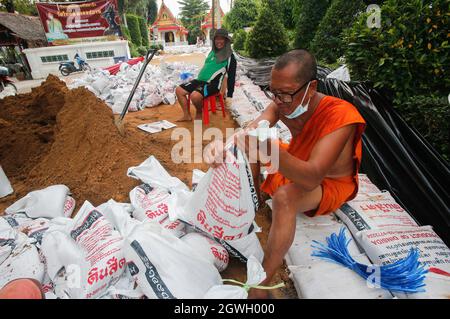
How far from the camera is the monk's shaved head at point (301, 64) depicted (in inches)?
51.8

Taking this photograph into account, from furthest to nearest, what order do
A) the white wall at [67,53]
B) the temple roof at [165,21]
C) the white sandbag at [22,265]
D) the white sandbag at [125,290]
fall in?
the temple roof at [165,21] → the white wall at [67,53] → the white sandbag at [22,265] → the white sandbag at [125,290]

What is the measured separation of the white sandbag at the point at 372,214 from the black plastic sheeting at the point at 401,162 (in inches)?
6.7

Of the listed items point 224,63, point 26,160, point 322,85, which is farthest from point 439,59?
point 26,160

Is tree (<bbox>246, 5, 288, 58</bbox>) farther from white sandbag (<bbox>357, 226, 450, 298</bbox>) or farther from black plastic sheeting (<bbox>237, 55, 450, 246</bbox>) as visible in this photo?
white sandbag (<bbox>357, 226, 450, 298</bbox>)

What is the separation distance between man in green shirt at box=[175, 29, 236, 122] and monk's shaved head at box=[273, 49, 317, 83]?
2.54 meters

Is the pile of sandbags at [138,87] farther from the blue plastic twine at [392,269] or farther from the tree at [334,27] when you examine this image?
the blue plastic twine at [392,269]

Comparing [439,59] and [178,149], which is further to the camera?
[178,149]

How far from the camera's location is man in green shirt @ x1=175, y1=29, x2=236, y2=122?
379cm

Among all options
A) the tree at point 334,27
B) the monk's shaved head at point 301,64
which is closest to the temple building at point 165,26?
the tree at point 334,27

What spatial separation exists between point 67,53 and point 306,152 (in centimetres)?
1455

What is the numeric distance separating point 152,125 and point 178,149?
984 mm

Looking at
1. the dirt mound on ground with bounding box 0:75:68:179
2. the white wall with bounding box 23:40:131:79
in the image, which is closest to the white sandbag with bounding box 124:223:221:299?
the dirt mound on ground with bounding box 0:75:68:179

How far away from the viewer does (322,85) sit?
9.43 ft
